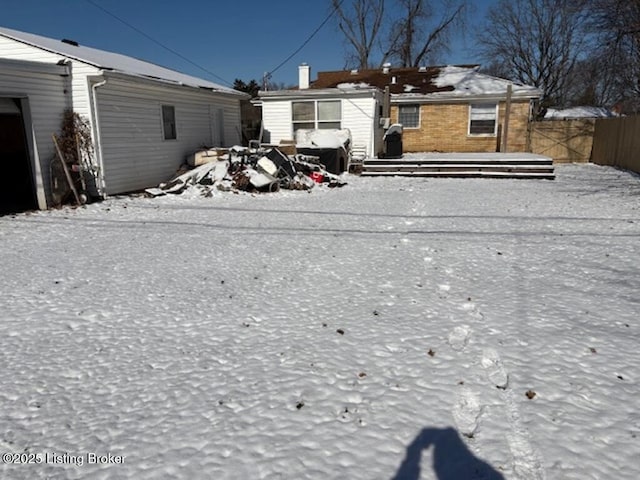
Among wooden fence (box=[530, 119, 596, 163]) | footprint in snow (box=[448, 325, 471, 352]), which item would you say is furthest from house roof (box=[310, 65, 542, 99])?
footprint in snow (box=[448, 325, 471, 352])

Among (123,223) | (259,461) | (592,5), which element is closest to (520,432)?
(259,461)

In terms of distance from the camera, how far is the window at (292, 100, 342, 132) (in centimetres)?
1722

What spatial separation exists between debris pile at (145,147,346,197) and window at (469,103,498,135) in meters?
9.35

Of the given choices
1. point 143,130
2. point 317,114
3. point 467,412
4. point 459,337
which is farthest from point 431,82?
point 467,412

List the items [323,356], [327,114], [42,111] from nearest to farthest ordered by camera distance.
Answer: [323,356] < [42,111] < [327,114]

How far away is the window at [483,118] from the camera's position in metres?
19.2

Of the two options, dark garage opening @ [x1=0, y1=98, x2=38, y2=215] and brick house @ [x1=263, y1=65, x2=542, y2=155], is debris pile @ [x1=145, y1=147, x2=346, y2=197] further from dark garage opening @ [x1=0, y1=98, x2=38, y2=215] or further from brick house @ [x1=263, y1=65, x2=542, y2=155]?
brick house @ [x1=263, y1=65, x2=542, y2=155]

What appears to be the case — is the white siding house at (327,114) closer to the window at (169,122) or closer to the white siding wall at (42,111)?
the window at (169,122)

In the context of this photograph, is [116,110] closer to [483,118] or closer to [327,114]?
[327,114]

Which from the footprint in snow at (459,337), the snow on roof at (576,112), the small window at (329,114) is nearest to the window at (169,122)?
the small window at (329,114)

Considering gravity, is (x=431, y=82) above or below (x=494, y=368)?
above

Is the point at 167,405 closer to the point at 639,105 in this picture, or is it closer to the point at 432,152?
the point at 432,152

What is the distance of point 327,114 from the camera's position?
1731cm

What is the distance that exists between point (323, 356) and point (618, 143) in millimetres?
18302
